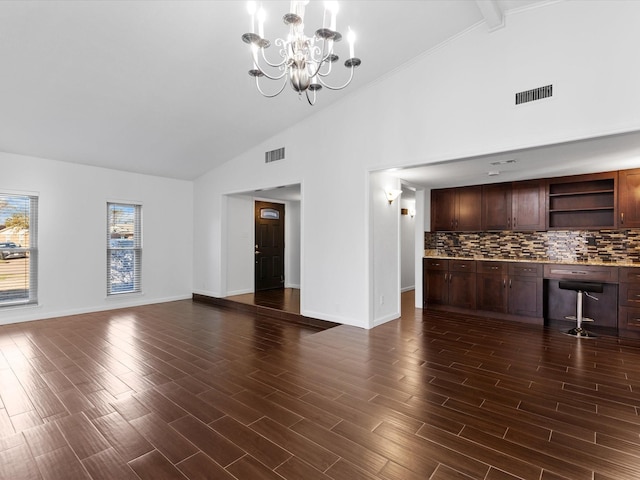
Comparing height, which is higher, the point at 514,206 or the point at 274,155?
the point at 274,155

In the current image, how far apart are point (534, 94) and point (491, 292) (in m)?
3.24

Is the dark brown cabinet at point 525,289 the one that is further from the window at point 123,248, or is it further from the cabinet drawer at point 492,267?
the window at point 123,248

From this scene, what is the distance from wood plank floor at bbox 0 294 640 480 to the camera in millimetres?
1949

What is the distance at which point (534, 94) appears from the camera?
3.48m

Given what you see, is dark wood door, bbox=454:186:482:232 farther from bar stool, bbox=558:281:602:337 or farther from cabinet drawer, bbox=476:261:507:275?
bar stool, bbox=558:281:602:337

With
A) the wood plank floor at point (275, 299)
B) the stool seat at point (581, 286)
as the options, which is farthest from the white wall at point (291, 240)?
the stool seat at point (581, 286)

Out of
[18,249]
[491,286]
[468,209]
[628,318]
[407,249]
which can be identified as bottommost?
[628,318]

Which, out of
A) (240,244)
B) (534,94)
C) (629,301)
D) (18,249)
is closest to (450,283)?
(629,301)

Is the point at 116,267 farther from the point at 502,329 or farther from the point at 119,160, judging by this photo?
the point at 502,329

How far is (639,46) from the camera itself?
300 centimetres

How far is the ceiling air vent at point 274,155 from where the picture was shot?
5.92 metres

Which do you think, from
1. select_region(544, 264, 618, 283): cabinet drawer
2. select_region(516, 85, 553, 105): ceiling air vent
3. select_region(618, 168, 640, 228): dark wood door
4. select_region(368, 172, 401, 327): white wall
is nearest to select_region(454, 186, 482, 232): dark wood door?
select_region(544, 264, 618, 283): cabinet drawer

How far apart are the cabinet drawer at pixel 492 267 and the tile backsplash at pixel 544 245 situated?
66 centimetres

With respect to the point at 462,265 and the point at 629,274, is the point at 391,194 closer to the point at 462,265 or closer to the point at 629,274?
the point at 462,265
